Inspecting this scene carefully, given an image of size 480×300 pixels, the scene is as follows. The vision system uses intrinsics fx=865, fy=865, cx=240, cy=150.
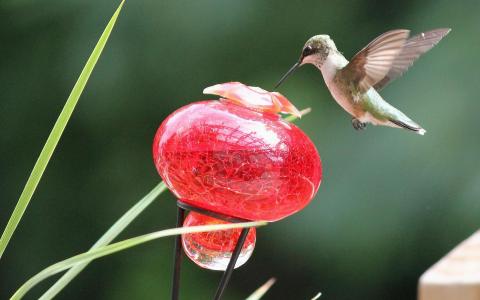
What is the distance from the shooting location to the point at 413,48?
1.50 m

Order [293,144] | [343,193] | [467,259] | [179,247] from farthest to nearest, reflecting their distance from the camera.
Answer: [343,193], [179,247], [293,144], [467,259]

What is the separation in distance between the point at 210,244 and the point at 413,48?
Result: 514mm

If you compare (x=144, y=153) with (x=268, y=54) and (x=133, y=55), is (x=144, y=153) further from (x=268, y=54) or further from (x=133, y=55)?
(x=268, y=54)

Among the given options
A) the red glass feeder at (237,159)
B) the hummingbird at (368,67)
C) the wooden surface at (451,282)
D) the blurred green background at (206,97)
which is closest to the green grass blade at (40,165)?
the red glass feeder at (237,159)

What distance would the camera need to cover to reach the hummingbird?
4.85ft

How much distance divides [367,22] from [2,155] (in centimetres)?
171

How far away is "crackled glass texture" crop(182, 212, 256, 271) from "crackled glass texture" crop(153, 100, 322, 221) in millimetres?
58

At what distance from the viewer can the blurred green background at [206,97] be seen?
358 centimetres

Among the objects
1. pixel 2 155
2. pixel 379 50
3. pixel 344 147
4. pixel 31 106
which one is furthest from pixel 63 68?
pixel 379 50

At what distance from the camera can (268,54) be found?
3707mm

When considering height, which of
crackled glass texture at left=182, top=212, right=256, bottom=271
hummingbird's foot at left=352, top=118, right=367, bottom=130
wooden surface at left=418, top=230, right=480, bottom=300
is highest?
wooden surface at left=418, top=230, right=480, bottom=300

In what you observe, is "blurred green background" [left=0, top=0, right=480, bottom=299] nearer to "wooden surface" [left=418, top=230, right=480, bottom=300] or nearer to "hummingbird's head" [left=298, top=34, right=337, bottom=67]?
"hummingbird's head" [left=298, top=34, right=337, bottom=67]

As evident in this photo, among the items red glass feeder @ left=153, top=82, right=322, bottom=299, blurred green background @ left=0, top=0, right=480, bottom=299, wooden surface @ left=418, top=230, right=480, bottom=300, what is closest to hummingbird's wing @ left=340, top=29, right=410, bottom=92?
red glass feeder @ left=153, top=82, right=322, bottom=299

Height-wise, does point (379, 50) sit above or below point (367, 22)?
above
